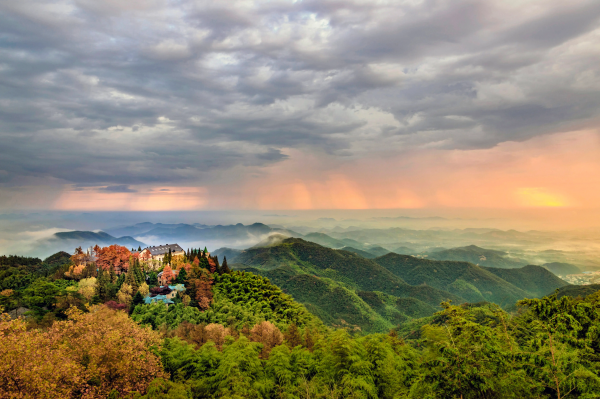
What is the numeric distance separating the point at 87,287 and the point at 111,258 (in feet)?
35.2

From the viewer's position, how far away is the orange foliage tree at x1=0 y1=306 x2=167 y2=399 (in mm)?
13867

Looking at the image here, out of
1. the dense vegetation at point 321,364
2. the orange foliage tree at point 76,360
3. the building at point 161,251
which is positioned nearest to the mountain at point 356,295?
the building at point 161,251

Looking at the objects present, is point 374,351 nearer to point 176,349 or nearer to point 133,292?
point 176,349

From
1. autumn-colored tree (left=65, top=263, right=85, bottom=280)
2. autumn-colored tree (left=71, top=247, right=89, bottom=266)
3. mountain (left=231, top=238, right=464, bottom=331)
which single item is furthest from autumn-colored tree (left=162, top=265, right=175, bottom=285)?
mountain (left=231, top=238, right=464, bottom=331)

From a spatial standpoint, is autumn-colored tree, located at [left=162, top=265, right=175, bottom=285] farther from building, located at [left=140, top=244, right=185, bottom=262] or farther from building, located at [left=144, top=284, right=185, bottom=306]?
building, located at [left=140, top=244, right=185, bottom=262]

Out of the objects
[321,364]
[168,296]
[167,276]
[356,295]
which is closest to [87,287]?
[168,296]

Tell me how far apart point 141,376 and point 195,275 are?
138ft

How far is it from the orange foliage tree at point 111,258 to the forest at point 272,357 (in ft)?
35.8

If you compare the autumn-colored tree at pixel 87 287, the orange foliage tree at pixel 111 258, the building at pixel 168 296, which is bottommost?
the building at pixel 168 296

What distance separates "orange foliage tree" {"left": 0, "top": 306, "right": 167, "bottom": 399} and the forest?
6 cm

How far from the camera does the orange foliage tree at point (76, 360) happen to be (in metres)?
13.9

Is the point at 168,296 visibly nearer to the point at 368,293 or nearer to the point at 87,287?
the point at 87,287

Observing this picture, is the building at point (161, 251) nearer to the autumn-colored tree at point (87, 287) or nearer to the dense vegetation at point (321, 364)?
the autumn-colored tree at point (87, 287)

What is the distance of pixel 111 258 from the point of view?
194 ft
